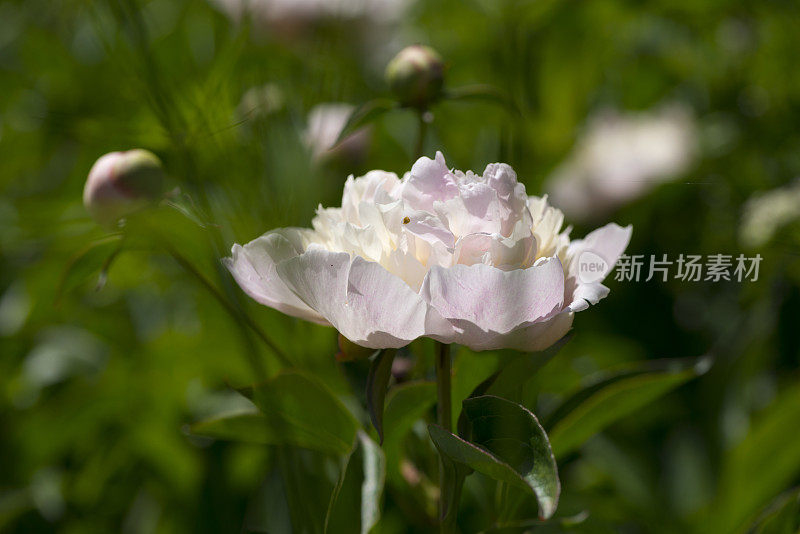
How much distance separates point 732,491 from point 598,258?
0.46 metres

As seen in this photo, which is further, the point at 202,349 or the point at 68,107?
the point at 68,107

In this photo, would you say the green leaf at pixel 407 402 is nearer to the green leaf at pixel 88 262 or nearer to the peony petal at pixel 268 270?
the peony petal at pixel 268 270

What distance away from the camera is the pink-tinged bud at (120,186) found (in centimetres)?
47

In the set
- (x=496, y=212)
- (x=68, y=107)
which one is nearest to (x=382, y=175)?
(x=496, y=212)

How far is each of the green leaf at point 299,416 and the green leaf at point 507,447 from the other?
82 mm

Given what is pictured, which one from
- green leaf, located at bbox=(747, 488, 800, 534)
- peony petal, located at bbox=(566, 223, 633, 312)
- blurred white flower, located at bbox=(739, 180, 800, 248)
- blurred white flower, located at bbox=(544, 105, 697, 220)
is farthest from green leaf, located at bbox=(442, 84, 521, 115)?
blurred white flower, located at bbox=(544, 105, 697, 220)

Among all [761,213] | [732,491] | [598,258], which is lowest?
[732,491]

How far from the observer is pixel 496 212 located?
34 cm

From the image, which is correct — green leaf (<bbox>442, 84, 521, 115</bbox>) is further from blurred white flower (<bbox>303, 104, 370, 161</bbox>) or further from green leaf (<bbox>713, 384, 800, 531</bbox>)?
green leaf (<bbox>713, 384, 800, 531</bbox>)

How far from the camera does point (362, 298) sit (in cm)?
32

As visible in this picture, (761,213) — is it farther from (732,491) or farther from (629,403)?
(629,403)

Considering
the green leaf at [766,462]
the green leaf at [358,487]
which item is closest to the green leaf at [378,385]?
the green leaf at [358,487]

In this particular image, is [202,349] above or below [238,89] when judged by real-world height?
below

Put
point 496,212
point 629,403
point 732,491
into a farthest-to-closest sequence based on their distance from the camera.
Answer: point 732,491 < point 629,403 < point 496,212
